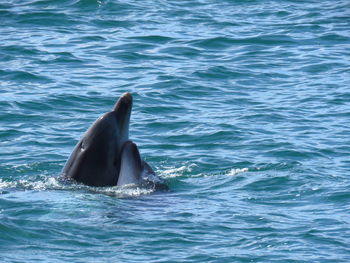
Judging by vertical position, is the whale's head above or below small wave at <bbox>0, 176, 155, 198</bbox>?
above

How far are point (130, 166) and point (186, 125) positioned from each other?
548 cm

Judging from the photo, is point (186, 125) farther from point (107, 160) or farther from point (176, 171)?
point (107, 160)

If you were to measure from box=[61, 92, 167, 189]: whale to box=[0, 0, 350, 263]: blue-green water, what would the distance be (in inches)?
12.5

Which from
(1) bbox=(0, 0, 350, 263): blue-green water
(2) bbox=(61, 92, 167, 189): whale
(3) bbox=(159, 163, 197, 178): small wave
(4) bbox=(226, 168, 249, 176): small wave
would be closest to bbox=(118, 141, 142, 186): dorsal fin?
(2) bbox=(61, 92, 167, 189): whale

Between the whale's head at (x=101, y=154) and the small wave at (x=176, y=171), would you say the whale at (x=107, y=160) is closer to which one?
the whale's head at (x=101, y=154)

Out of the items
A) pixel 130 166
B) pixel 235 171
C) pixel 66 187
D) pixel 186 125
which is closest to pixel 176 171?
pixel 235 171

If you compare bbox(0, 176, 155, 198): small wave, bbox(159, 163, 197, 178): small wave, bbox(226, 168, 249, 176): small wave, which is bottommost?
bbox(226, 168, 249, 176): small wave

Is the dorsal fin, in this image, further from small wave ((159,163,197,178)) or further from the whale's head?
small wave ((159,163,197,178))

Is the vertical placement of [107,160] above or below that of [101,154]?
below

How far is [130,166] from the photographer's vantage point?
1590cm

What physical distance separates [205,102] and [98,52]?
560cm

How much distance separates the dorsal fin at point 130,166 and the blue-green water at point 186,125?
10.6 inches

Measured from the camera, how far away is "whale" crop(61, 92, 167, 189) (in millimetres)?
15922

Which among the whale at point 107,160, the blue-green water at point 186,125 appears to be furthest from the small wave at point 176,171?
the whale at point 107,160
